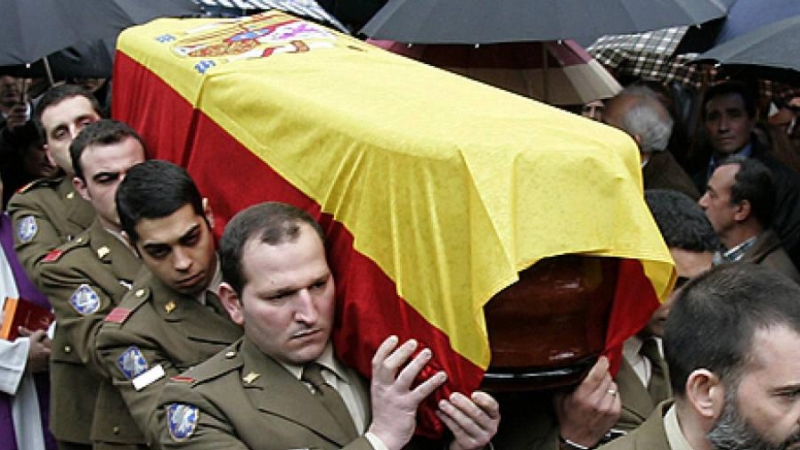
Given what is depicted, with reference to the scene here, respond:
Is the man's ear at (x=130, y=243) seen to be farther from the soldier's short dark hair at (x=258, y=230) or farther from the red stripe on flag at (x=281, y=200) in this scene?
the soldier's short dark hair at (x=258, y=230)

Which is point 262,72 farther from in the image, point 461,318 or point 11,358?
point 11,358

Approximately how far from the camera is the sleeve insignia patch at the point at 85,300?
13.9 feet

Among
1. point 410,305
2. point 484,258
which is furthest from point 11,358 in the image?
point 484,258

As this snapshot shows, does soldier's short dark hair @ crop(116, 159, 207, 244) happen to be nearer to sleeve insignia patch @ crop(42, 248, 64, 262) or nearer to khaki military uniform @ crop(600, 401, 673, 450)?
sleeve insignia patch @ crop(42, 248, 64, 262)

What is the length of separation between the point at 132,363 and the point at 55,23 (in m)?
2.38

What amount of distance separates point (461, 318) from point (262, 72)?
3.91ft

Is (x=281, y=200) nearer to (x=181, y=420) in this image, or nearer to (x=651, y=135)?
(x=181, y=420)

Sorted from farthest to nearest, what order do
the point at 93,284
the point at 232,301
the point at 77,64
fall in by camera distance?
the point at 77,64
the point at 93,284
the point at 232,301

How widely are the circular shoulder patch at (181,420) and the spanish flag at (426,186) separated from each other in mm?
397

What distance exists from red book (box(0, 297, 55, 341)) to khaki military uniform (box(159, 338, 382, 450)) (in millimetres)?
1919

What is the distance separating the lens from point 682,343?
2.68 m

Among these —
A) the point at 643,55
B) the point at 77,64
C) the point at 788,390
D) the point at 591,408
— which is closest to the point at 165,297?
the point at 591,408

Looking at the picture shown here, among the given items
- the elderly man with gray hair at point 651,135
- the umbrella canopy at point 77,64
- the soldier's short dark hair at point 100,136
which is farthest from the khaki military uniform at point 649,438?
the umbrella canopy at point 77,64

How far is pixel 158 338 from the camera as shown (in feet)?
12.1
